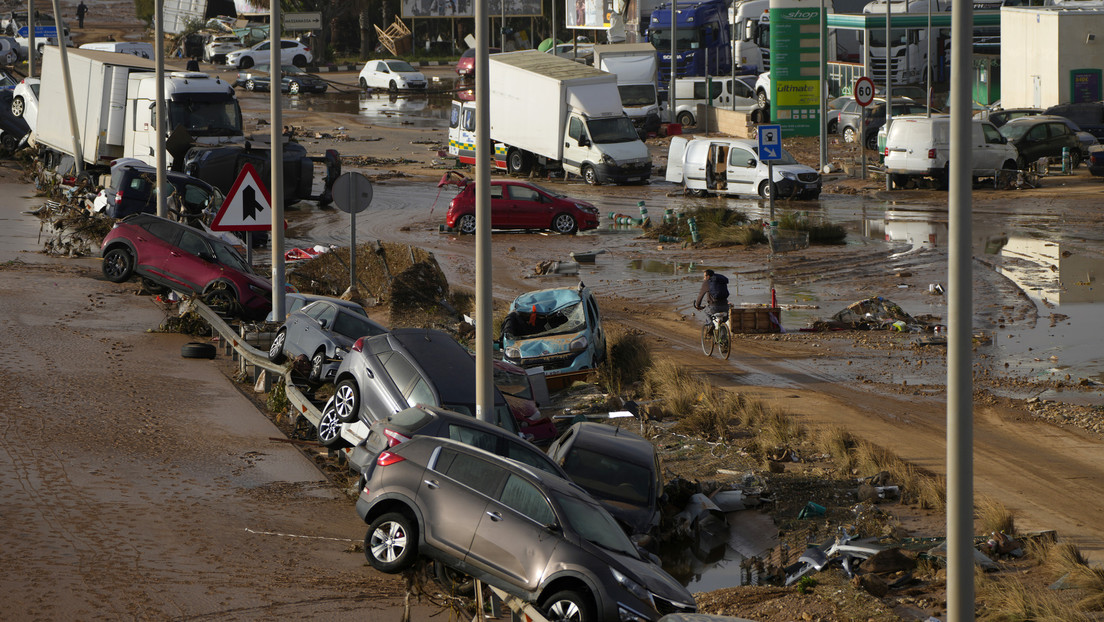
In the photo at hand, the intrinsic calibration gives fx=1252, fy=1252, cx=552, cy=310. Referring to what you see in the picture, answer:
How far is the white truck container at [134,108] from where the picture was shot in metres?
31.8

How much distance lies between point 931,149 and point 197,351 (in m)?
23.2

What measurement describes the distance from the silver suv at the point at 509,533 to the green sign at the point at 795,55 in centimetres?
3377

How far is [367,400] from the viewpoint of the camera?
13969 mm

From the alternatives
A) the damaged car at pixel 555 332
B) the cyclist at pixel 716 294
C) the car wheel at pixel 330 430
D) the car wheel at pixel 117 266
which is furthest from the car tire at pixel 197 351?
the cyclist at pixel 716 294

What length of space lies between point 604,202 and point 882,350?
53.0 ft

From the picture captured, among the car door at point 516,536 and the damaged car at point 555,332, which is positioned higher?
the damaged car at point 555,332

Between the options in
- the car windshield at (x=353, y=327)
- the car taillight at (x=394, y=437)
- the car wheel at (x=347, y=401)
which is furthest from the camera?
the car windshield at (x=353, y=327)

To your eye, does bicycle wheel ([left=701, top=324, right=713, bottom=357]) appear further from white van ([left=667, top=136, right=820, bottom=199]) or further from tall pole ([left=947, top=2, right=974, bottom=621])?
white van ([left=667, top=136, right=820, bottom=199])

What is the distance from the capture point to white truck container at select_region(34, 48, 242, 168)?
31.8m

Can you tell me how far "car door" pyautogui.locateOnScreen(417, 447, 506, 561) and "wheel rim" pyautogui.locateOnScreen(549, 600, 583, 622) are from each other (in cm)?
96

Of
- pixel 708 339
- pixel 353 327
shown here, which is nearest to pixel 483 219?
pixel 353 327

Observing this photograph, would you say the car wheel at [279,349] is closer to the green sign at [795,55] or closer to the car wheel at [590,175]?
the car wheel at [590,175]

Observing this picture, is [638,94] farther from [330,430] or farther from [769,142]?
[330,430]

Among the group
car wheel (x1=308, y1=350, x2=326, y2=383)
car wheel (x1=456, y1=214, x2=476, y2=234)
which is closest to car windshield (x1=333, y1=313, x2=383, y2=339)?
car wheel (x1=308, y1=350, x2=326, y2=383)
